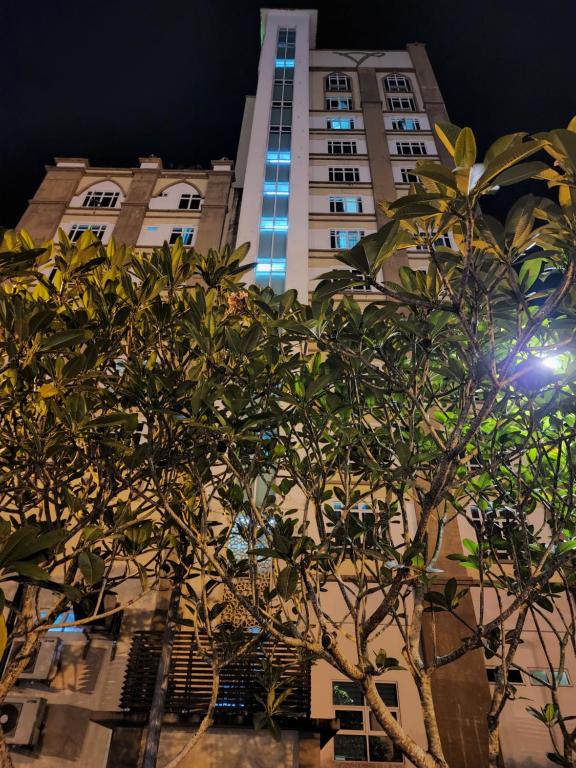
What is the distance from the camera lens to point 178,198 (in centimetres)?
1767

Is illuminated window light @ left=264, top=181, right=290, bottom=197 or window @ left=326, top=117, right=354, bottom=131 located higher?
window @ left=326, top=117, right=354, bottom=131

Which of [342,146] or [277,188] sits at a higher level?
[342,146]

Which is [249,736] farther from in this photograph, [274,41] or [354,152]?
[274,41]

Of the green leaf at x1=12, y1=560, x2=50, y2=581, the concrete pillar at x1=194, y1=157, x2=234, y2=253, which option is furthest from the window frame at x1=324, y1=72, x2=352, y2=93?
the green leaf at x1=12, y1=560, x2=50, y2=581

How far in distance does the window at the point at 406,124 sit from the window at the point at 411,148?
0.89 metres

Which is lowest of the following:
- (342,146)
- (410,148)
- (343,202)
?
(343,202)

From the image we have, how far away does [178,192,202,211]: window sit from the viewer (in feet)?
56.9

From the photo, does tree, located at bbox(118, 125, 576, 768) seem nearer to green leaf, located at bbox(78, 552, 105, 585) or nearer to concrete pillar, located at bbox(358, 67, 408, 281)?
green leaf, located at bbox(78, 552, 105, 585)

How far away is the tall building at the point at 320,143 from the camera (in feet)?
52.4

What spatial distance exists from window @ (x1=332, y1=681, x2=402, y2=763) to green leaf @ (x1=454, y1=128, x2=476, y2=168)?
8490 mm

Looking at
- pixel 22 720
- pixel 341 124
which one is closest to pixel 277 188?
pixel 341 124

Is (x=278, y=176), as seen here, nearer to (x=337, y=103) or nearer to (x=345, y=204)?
(x=345, y=204)

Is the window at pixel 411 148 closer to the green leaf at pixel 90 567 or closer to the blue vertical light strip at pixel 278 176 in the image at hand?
the blue vertical light strip at pixel 278 176

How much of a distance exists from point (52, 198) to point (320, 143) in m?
10.4
